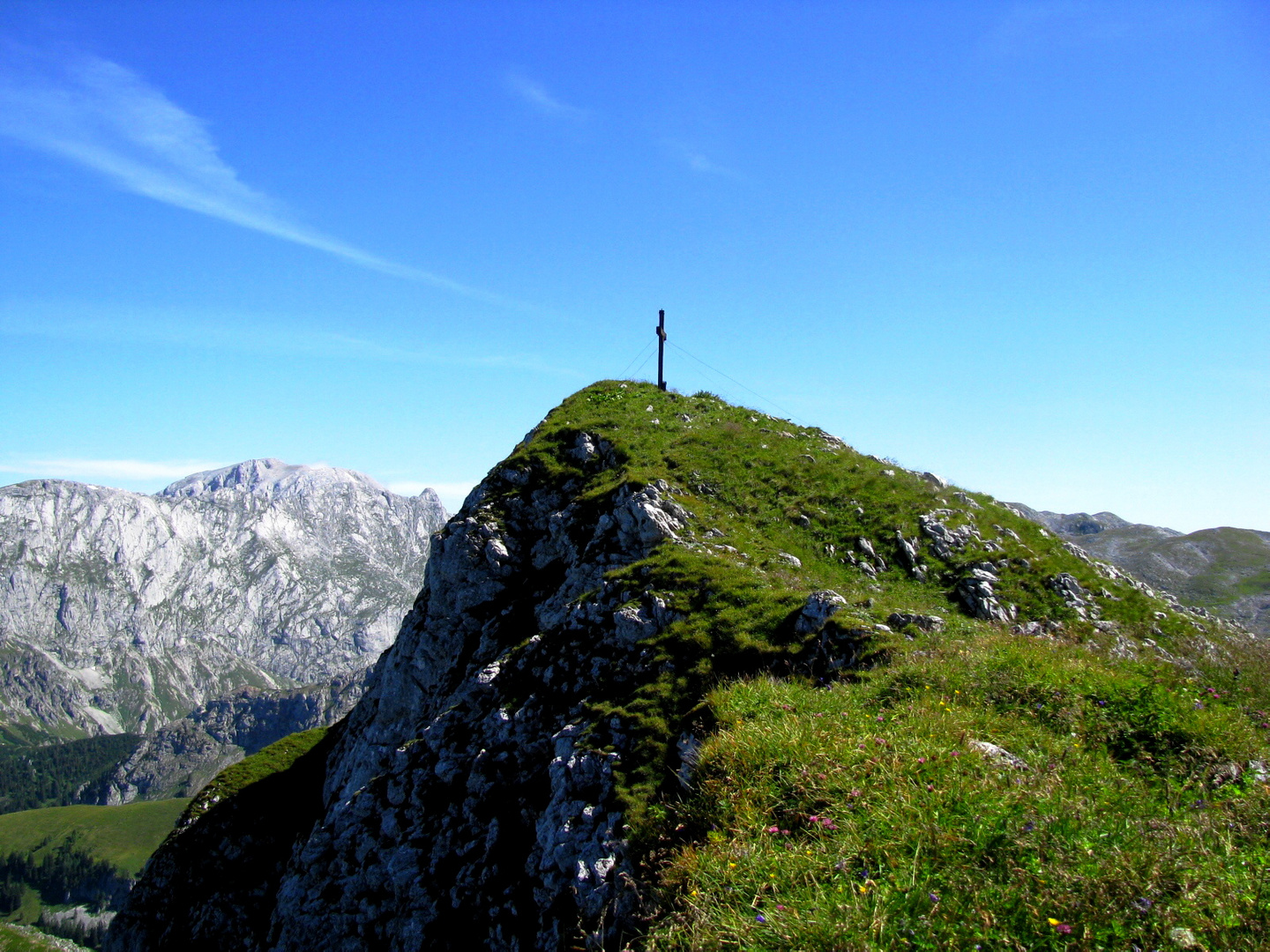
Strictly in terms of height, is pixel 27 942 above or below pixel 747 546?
below

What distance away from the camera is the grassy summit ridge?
624 centimetres

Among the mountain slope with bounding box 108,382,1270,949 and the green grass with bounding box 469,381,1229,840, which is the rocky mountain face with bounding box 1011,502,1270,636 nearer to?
the green grass with bounding box 469,381,1229,840

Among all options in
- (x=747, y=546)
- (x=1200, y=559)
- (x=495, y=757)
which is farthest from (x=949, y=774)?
(x=1200, y=559)

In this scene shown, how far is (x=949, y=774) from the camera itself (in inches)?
340

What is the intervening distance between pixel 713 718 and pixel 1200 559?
482 feet

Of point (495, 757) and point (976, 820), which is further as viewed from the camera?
point (495, 757)

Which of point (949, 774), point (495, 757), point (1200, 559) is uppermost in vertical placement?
point (1200, 559)

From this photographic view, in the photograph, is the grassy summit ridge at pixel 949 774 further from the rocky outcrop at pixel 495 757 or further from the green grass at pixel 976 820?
the rocky outcrop at pixel 495 757

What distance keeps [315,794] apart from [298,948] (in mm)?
16583

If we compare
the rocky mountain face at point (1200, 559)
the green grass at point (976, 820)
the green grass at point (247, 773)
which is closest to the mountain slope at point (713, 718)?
the green grass at point (976, 820)

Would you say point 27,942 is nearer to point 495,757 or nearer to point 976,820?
point 495,757

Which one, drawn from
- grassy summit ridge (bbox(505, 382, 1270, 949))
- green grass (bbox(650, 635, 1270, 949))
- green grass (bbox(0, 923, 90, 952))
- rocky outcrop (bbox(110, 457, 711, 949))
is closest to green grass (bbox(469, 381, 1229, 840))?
grassy summit ridge (bbox(505, 382, 1270, 949))

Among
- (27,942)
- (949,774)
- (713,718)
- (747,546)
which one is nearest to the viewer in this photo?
(949,774)

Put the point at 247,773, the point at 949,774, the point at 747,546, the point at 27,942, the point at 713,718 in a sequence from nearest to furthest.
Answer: the point at 949,774
the point at 713,718
the point at 747,546
the point at 247,773
the point at 27,942
